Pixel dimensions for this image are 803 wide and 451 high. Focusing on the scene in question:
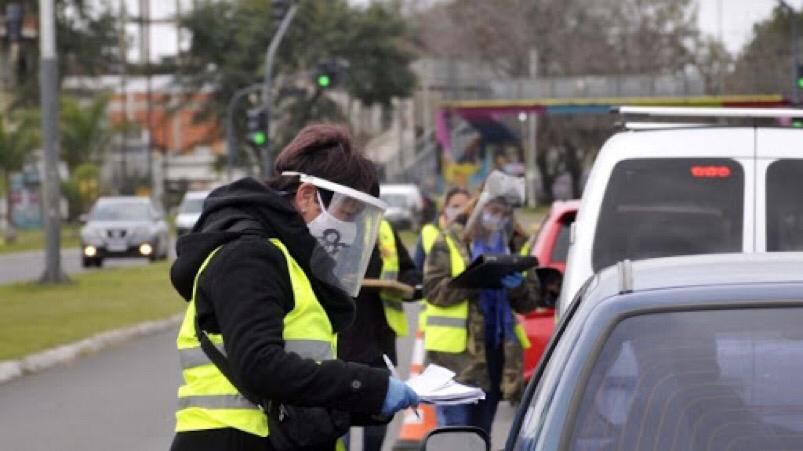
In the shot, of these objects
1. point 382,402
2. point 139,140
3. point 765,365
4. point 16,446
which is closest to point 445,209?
point 16,446

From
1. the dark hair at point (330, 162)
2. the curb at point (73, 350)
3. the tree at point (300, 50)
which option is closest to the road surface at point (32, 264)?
the curb at point (73, 350)

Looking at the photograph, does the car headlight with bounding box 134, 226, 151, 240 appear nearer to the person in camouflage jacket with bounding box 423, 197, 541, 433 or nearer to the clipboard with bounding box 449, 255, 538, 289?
the person in camouflage jacket with bounding box 423, 197, 541, 433

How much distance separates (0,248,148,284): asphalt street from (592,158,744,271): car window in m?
23.5

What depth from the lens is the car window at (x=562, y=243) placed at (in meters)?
12.0

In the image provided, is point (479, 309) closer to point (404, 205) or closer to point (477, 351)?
point (477, 351)

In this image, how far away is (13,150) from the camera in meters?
53.9

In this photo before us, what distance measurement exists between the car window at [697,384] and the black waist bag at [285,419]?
870 mm

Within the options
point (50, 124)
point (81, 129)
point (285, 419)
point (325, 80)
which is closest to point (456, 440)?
point (285, 419)

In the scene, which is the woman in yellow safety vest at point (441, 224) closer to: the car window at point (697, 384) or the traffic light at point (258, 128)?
the car window at point (697, 384)

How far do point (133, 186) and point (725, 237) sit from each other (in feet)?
234

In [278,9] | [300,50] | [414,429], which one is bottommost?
[414,429]

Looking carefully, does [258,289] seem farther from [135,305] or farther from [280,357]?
[135,305]

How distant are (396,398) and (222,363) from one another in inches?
17.1

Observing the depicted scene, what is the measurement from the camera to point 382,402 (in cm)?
437
